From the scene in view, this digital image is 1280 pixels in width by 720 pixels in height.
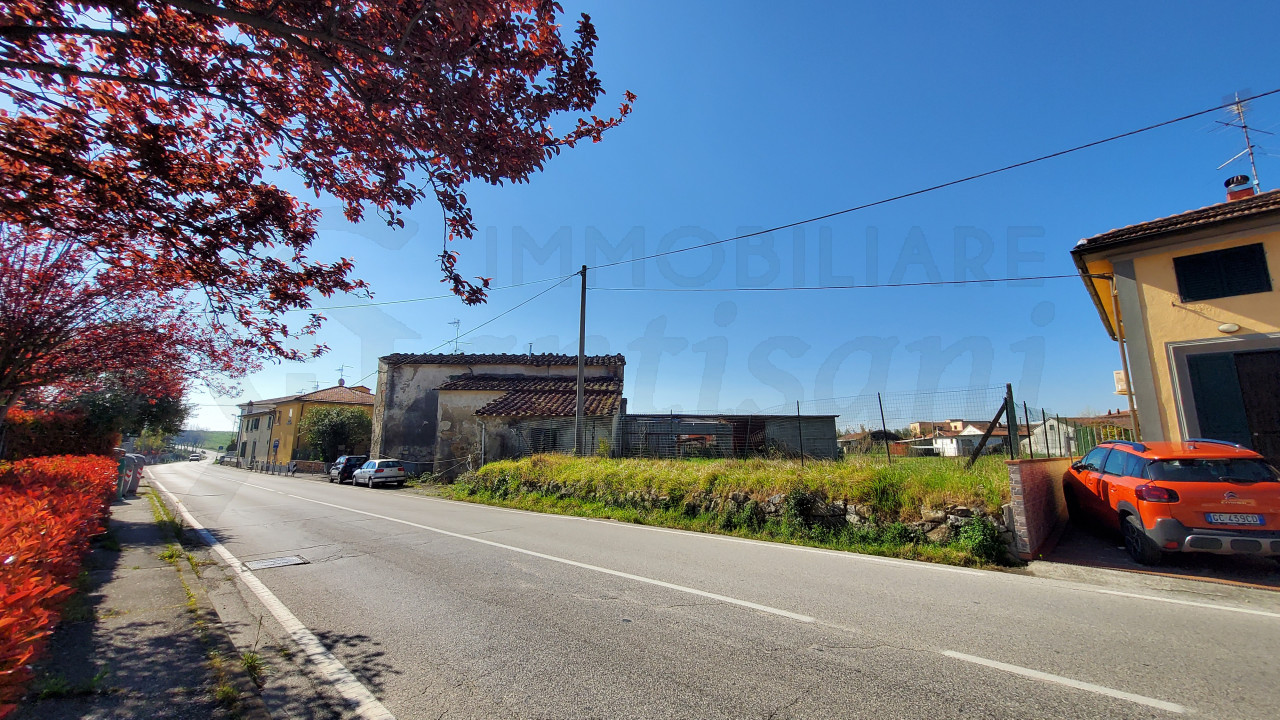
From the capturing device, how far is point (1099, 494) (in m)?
8.03

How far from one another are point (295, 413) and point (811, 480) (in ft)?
151

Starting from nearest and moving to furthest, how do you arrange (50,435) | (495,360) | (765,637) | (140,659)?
1. (140,659)
2. (765,637)
3. (50,435)
4. (495,360)

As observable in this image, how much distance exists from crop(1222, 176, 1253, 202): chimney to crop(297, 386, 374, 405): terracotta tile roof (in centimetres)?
Answer: 4975

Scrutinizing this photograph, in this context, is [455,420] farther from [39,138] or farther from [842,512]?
[39,138]

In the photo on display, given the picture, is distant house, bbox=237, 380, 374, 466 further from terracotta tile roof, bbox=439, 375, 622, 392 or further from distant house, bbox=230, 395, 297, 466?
terracotta tile roof, bbox=439, 375, 622, 392

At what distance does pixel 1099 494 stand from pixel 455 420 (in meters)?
23.9

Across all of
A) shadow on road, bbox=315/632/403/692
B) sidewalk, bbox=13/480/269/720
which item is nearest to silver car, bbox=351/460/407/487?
sidewalk, bbox=13/480/269/720

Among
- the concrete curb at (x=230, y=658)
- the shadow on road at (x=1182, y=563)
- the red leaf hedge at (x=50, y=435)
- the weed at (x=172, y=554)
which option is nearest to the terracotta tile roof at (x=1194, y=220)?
the shadow on road at (x=1182, y=563)

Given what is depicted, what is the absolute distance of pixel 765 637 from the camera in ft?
13.5

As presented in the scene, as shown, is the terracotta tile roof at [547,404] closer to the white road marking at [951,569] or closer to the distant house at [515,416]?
the distant house at [515,416]

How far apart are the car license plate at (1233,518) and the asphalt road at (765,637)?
0.79 meters

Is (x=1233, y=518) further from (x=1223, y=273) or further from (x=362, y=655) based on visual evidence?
(x=362, y=655)

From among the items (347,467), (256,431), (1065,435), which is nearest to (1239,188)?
(1065,435)

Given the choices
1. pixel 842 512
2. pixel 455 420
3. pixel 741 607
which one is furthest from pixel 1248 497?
pixel 455 420
